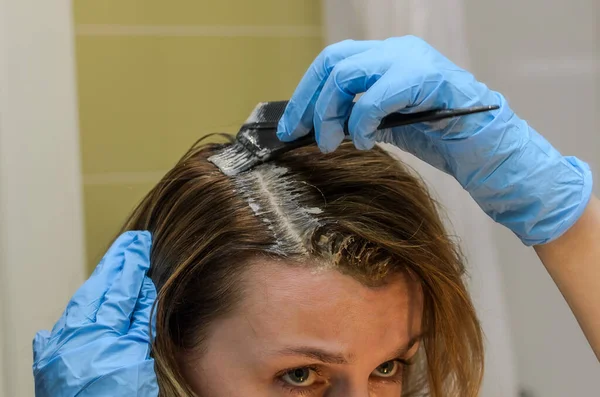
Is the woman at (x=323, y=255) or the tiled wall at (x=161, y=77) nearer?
the woman at (x=323, y=255)

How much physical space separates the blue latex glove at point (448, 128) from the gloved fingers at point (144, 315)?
291mm

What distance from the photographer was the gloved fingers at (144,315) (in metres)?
0.94

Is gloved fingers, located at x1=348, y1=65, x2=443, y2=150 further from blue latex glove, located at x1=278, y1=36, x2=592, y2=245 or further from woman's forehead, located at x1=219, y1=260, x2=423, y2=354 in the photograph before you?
woman's forehead, located at x1=219, y1=260, x2=423, y2=354

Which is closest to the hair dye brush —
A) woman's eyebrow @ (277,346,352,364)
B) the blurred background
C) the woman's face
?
the woman's face

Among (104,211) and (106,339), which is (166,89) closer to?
(104,211)

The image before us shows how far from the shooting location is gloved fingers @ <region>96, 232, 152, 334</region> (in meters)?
0.93

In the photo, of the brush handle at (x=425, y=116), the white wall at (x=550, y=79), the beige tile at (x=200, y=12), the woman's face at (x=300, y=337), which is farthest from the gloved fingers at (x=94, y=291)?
the white wall at (x=550, y=79)

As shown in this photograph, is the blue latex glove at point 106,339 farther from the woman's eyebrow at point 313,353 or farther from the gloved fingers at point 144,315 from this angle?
the woman's eyebrow at point 313,353

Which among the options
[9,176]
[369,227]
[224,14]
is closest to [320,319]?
[369,227]

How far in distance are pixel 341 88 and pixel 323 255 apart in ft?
0.74

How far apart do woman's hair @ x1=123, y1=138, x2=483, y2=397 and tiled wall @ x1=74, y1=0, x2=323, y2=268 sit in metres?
0.36

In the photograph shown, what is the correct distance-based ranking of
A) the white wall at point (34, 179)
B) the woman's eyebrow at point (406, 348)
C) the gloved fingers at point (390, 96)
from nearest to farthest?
the gloved fingers at point (390, 96) < the woman's eyebrow at point (406, 348) < the white wall at point (34, 179)

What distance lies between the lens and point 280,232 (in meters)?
0.95

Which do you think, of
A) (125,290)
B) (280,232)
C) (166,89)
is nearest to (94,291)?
(125,290)
